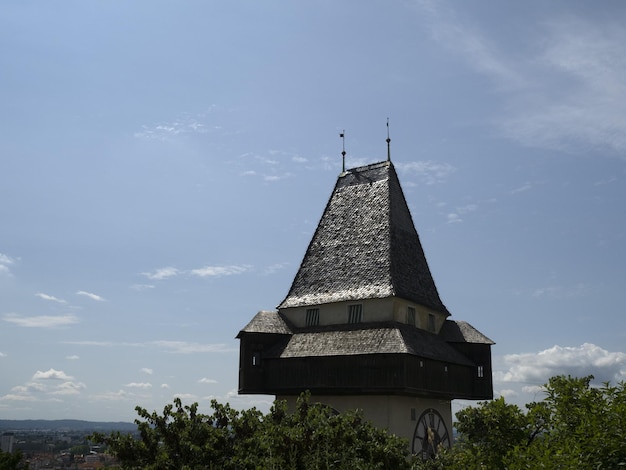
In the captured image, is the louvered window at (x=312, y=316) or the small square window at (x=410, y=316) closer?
the small square window at (x=410, y=316)

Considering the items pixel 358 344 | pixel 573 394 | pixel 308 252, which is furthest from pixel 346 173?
pixel 573 394

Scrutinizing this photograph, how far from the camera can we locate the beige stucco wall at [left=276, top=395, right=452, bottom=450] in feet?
85.9

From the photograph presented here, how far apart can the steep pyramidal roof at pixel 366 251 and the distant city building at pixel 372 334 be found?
0.19ft

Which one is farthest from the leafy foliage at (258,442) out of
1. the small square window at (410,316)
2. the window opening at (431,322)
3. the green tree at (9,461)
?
the green tree at (9,461)

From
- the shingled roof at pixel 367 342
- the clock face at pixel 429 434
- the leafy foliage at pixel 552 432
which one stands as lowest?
the clock face at pixel 429 434

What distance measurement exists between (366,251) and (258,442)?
18.0 m

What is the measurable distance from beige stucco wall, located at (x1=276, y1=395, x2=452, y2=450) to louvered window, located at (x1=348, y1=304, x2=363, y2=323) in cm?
344

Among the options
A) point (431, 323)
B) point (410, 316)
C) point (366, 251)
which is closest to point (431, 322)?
point (431, 323)

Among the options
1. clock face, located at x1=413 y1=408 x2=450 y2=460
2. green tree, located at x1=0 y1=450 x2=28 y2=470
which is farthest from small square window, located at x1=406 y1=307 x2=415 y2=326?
green tree, located at x1=0 y1=450 x2=28 y2=470

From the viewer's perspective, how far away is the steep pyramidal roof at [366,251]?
97.3 feet

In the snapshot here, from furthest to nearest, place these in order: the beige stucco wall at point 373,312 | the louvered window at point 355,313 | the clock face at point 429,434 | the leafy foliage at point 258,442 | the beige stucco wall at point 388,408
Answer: the louvered window at point 355,313, the beige stucco wall at point 373,312, the clock face at point 429,434, the beige stucco wall at point 388,408, the leafy foliage at point 258,442

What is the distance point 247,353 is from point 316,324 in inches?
132

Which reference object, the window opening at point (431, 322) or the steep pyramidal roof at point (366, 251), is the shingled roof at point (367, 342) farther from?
the steep pyramidal roof at point (366, 251)

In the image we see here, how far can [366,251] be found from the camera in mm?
30906
